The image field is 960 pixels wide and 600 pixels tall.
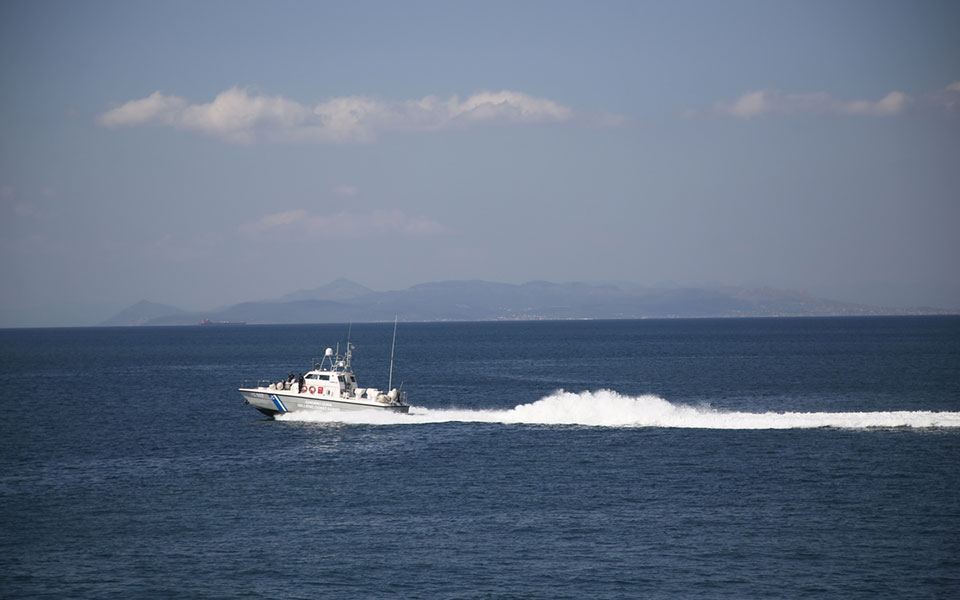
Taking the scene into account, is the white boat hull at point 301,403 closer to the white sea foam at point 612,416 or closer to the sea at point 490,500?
the white sea foam at point 612,416

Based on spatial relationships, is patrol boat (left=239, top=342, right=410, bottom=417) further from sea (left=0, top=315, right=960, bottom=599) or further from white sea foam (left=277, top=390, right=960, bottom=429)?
sea (left=0, top=315, right=960, bottom=599)

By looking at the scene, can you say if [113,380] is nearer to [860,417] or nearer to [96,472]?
[96,472]

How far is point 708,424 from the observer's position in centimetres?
6153

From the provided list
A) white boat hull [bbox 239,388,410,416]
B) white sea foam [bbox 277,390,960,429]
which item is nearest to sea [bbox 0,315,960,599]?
white sea foam [bbox 277,390,960,429]

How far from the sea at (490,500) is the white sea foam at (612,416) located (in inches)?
7.3

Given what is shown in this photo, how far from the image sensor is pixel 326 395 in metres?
65.8

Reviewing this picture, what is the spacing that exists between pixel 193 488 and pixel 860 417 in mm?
44212

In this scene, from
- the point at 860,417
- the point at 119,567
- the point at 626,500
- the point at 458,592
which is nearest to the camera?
the point at 458,592

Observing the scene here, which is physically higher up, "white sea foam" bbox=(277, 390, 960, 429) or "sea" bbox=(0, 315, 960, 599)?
"white sea foam" bbox=(277, 390, 960, 429)

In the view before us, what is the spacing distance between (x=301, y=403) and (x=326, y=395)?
234 centimetres

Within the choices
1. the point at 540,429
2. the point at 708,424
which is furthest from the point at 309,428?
the point at 708,424

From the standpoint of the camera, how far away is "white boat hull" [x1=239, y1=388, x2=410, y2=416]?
6500 centimetres

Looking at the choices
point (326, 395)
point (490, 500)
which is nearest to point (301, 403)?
point (326, 395)

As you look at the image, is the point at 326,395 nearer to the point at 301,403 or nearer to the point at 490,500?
the point at 301,403
